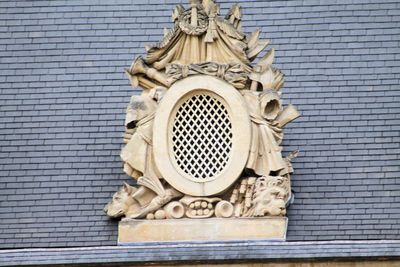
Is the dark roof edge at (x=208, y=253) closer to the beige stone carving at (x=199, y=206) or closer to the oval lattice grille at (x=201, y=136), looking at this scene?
the beige stone carving at (x=199, y=206)

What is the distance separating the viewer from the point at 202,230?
5197cm

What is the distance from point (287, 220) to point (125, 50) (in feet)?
14.2

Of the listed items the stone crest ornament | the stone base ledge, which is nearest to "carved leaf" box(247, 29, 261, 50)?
the stone crest ornament

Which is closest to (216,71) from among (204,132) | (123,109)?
(204,132)

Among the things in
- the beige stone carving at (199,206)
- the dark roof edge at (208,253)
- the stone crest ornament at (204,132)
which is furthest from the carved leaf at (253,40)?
the dark roof edge at (208,253)

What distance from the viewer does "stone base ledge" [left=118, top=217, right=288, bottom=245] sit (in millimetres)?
51844

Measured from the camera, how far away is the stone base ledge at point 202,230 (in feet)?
170

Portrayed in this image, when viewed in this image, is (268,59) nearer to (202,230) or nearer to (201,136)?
(201,136)

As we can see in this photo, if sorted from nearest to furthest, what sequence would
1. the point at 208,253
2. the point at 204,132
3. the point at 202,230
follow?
the point at 208,253 < the point at 202,230 < the point at 204,132

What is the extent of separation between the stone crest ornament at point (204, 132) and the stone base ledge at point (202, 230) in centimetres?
1

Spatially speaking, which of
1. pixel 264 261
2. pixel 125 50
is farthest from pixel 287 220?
pixel 125 50

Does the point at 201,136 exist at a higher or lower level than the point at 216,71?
lower

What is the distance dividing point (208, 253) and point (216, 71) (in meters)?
2.71

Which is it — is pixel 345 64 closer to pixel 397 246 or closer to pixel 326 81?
pixel 326 81
